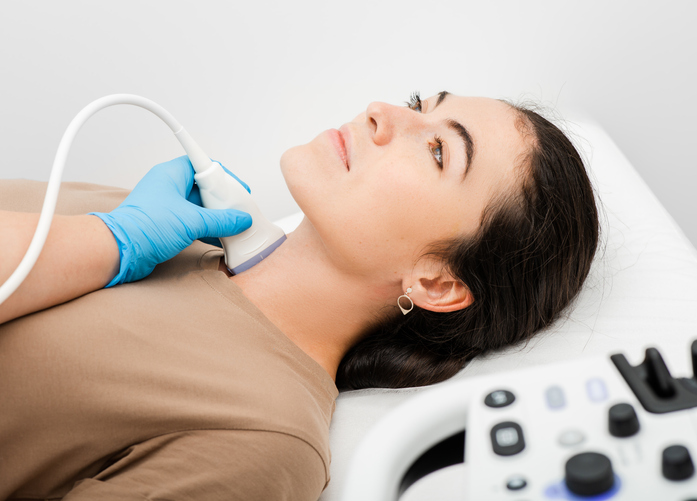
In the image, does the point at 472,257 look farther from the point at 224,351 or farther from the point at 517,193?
the point at 224,351

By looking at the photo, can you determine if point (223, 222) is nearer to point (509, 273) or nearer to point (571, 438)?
point (509, 273)

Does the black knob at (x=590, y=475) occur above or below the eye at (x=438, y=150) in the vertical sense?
below

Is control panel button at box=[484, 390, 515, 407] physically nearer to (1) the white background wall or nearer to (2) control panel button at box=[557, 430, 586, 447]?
(2) control panel button at box=[557, 430, 586, 447]

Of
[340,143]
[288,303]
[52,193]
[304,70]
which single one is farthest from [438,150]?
[304,70]

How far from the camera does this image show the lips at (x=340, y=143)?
118 centimetres

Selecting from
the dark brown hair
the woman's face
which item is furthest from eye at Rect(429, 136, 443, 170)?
the dark brown hair

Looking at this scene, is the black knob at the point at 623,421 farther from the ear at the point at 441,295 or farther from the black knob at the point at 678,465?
the ear at the point at 441,295

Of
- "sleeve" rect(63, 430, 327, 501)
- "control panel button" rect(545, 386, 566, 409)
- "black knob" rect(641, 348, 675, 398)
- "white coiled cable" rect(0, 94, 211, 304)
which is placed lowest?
"sleeve" rect(63, 430, 327, 501)

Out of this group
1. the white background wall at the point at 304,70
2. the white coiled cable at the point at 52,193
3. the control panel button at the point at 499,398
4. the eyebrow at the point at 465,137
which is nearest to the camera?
the control panel button at the point at 499,398

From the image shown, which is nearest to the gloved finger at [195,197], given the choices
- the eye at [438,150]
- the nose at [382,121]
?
the nose at [382,121]

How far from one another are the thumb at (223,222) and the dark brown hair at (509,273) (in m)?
0.39

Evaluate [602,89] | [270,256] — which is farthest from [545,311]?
[602,89]

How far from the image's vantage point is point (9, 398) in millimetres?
871

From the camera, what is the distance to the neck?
1211 millimetres
